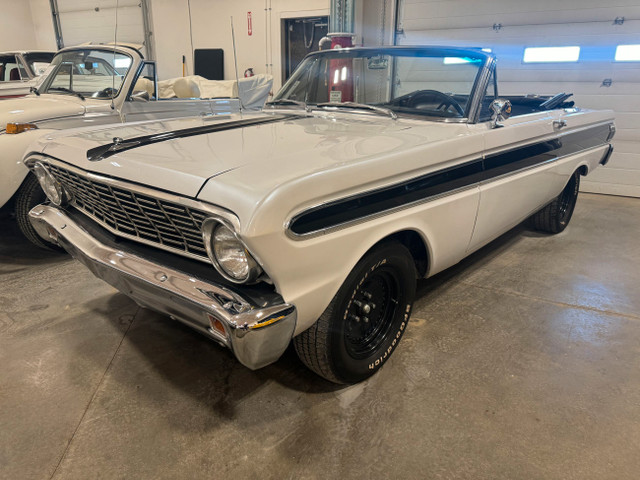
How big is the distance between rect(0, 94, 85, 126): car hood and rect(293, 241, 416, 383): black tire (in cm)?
312

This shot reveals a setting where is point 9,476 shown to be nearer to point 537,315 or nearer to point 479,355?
point 479,355

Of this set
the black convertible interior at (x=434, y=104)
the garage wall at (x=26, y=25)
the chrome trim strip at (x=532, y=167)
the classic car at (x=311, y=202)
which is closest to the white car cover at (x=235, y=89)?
the black convertible interior at (x=434, y=104)

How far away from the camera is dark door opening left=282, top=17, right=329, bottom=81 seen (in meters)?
9.17

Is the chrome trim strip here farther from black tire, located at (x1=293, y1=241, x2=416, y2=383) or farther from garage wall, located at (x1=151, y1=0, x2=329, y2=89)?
garage wall, located at (x1=151, y1=0, x2=329, y2=89)

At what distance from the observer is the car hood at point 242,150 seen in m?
1.55

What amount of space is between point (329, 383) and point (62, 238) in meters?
1.46

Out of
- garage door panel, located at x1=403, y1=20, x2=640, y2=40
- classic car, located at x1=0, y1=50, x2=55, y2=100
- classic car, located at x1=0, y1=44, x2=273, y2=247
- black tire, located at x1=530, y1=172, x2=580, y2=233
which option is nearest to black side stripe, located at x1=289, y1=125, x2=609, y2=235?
black tire, located at x1=530, y1=172, x2=580, y2=233

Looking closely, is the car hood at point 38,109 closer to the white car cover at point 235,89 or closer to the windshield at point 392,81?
the windshield at point 392,81

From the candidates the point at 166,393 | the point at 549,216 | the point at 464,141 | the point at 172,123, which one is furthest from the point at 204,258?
the point at 549,216

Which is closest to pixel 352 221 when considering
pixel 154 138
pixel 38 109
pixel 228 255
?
pixel 228 255

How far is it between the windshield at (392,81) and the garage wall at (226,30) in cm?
652

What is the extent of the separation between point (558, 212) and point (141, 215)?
3743 mm

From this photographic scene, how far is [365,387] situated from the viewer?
2143 millimetres

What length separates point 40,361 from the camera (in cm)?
231
